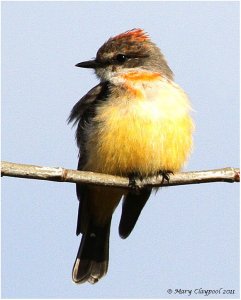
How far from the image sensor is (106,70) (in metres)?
8.31

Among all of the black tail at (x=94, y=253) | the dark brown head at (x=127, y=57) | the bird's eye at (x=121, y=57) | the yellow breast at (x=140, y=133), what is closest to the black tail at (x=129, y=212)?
the black tail at (x=94, y=253)

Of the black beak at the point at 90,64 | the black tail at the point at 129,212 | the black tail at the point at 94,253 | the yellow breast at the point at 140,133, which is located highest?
the black beak at the point at 90,64

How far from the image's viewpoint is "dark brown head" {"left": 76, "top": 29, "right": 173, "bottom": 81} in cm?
827

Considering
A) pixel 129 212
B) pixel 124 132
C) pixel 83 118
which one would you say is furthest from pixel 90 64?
pixel 129 212

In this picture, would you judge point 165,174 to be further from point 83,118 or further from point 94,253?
point 94,253

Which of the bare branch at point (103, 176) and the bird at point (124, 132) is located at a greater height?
the bird at point (124, 132)

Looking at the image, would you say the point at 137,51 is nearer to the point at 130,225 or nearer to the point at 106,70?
the point at 106,70

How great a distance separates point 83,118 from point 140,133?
1.16 meters

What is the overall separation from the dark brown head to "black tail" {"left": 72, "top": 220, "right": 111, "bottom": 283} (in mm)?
2035

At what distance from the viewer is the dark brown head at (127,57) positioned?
27.1 feet

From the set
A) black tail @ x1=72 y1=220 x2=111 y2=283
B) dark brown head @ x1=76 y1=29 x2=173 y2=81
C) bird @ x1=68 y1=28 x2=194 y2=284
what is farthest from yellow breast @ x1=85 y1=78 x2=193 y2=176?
black tail @ x1=72 y1=220 x2=111 y2=283

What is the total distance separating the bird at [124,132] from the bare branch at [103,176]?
151 mm

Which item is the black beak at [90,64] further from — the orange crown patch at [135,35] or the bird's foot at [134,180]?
the bird's foot at [134,180]

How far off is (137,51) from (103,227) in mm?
2354
